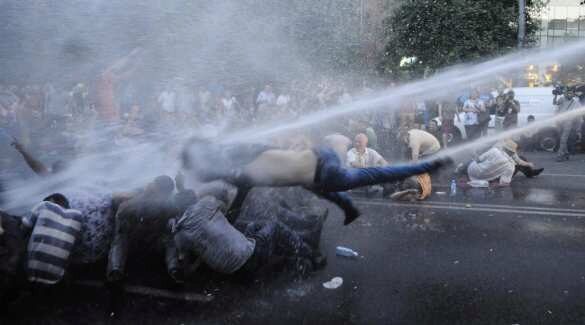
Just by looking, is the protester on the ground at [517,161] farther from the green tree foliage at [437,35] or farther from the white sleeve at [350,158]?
the green tree foliage at [437,35]

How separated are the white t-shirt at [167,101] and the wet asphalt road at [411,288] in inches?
267

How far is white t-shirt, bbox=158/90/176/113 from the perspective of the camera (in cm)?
1163

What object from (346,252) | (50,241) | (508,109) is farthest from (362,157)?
(508,109)

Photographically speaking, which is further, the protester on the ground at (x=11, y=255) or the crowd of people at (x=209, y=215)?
the crowd of people at (x=209, y=215)

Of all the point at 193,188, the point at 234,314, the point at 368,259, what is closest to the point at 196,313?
the point at 234,314

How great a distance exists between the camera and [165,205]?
473 centimetres

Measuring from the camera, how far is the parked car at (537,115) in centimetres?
1212

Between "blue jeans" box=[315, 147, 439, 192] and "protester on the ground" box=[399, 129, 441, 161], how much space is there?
389 centimetres

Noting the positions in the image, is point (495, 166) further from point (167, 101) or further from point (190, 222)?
point (167, 101)

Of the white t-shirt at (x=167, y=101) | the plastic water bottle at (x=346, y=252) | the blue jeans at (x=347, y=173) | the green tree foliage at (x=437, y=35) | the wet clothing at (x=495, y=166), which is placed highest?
the green tree foliage at (x=437, y=35)

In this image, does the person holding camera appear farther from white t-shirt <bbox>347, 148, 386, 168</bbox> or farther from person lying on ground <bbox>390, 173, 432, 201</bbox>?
white t-shirt <bbox>347, 148, 386, 168</bbox>

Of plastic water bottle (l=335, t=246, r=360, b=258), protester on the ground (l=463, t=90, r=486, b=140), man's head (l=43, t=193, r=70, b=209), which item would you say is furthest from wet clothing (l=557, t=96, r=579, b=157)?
man's head (l=43, t=193, r=70, b=209)

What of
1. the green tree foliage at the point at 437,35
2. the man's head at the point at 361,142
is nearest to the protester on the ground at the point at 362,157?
the man's head at the point at 361,142

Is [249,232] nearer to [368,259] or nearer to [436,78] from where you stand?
[368,259]
